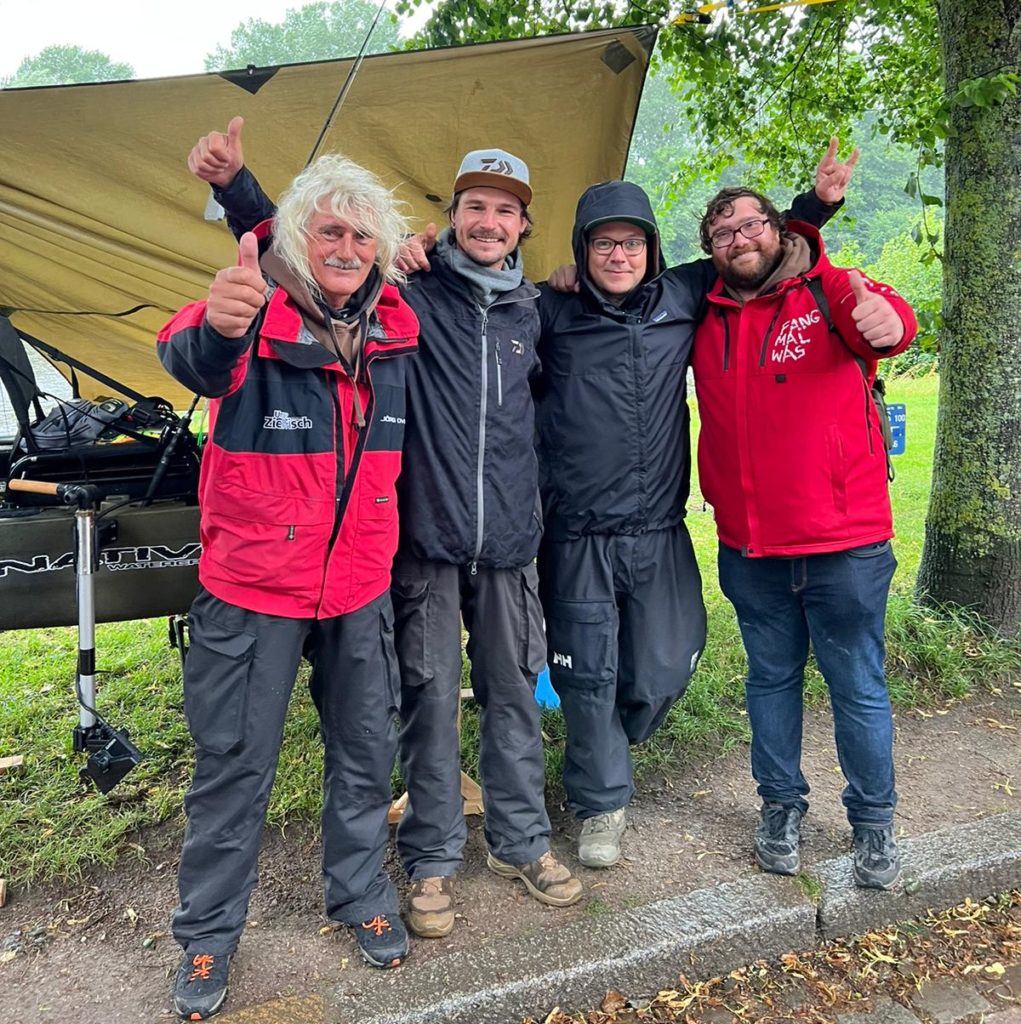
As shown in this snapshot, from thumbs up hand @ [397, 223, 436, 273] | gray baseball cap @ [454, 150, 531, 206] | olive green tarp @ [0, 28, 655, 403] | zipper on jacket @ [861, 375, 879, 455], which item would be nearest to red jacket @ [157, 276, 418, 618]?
thumbs up hand @ [397, 223, 436, 273]

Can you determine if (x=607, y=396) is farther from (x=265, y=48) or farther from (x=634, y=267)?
(x=265, y=48)

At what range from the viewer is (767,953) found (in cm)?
246

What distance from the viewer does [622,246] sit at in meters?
2.71

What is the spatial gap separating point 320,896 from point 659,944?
3.50ft

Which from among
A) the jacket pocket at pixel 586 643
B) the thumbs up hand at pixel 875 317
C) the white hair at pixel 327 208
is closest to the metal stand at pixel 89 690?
the white hair at pixel 327 208

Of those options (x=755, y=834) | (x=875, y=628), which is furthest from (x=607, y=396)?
(x=755, y=834)

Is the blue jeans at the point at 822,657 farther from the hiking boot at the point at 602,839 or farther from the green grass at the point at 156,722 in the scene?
the green grass at the point at 156,722

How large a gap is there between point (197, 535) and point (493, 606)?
139 centimetres

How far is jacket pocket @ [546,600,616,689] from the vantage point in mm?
2766

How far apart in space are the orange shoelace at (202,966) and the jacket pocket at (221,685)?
550mm

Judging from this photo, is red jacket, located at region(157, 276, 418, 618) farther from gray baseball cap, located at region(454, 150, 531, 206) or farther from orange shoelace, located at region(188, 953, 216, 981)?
orange shoelace, located at region(188, 953, 216, 981)

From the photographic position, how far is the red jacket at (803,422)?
2.50 meters

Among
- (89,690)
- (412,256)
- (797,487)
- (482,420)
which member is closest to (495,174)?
(412,256)

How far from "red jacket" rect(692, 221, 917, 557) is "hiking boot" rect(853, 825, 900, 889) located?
0.94 meters
